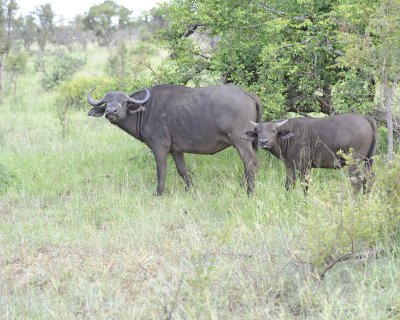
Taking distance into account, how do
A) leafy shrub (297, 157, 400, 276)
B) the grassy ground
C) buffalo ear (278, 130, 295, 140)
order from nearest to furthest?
the grassy ground < leafy shrub (297, 157, 400, 276) < buffalo ear (278, 130, 295, 140)

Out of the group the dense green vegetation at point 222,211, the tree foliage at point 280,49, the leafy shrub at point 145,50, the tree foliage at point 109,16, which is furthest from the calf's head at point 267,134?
the tree foliage at point 109,16

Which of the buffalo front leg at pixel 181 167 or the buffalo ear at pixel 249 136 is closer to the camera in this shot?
the buffalo ear at pixel 249 136

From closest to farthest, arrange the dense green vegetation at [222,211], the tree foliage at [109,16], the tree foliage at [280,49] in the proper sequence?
1. the dense green vegetation at [222,211]
2. the tree foliage at [280,49]
3. the tree foliage at [109,16]

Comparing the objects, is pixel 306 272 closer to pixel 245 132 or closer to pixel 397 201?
pixel 397 201

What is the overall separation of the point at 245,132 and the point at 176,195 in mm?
1292

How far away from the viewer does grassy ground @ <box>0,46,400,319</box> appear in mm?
4109

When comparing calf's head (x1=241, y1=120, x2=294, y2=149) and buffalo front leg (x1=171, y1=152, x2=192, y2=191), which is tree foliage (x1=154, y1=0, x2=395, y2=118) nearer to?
calf's head (x1=241, y1=120, x2=294, y2=149)

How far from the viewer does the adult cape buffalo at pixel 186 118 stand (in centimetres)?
777

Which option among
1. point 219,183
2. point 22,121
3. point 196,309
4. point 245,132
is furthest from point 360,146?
point 22,121

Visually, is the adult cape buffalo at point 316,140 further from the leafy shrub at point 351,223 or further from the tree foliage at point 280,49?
the leafy shrub at point 351,223

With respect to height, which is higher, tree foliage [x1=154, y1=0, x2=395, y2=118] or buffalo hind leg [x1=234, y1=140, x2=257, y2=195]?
tree foliage [x1=154, y1=0, x2=395, y2=118]

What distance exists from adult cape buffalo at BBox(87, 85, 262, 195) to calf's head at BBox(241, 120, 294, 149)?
0.70 ft

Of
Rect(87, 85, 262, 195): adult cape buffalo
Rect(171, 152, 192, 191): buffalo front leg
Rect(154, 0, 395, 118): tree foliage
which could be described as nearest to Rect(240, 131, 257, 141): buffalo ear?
Rect(87, 85, 262, 195): adult cape buffalo

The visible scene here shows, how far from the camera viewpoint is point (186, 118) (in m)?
8.15
